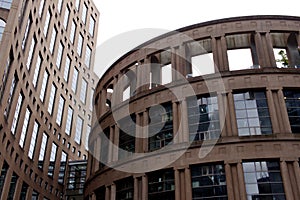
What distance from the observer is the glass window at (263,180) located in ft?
69.3

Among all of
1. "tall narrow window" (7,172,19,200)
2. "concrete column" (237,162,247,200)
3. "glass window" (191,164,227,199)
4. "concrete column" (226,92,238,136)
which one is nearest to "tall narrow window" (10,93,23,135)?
"tall narrow window" (7,172,19,200)

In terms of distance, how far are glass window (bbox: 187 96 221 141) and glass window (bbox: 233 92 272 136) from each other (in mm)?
1537

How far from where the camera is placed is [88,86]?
60.7 m

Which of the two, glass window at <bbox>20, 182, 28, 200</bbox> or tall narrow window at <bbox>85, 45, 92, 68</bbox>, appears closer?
glass window at <bbox>20, 182, 28, 200</bbox>

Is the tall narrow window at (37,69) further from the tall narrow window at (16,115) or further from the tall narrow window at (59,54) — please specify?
the tall narrow window at (59,54)

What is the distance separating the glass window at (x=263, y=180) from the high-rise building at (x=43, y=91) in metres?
19.7

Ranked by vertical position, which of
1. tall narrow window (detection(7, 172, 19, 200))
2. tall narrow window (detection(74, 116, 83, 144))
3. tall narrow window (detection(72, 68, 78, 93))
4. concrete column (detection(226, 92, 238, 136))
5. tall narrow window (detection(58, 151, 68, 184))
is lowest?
tall narrow window (detection(7, 172, 19, 200))

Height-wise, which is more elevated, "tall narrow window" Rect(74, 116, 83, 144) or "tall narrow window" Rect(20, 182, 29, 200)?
"tall narrow window" Rect(74, 116, 83, 144)

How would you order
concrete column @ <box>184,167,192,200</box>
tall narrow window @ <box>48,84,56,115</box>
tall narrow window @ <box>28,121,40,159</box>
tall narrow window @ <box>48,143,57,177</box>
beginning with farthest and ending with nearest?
tall narrow window @ <box>48,143,57,177</box>, tall narrow window @ <box>48,84,56,115</box>, tall narrow window @ <box>28,121,40,159</box>, concrete column @ <box>184,167,192,200</box>

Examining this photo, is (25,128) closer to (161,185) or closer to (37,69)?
(37,69)

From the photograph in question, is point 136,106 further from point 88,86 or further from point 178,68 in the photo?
point 88,86

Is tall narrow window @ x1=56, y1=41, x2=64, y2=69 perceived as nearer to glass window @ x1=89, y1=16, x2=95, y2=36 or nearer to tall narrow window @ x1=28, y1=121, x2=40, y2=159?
tall narrow window @ x1=28, y1=121, x2=40, y2=159

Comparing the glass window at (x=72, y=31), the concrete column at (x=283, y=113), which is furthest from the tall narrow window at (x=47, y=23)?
the concrete column at (x=283, y=113)

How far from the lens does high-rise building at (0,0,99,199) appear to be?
30.5 m
